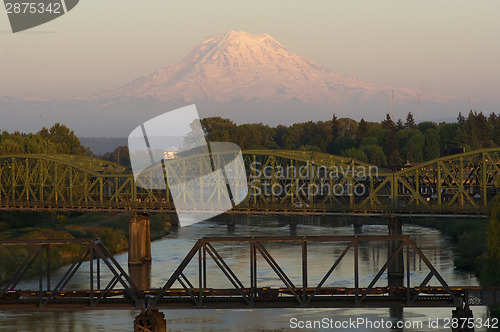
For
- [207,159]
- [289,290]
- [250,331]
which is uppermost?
[207,159]

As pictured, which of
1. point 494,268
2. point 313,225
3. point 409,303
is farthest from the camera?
point 313,225

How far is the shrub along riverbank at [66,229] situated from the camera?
124 m

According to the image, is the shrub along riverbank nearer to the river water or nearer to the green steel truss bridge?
the green steel truss bridge

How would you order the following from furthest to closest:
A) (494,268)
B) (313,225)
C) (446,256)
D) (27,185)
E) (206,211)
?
(313,225) → (27,185) → (206,211) → (446,256) → (494,268)

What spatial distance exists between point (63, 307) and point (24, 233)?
8088 centimetres

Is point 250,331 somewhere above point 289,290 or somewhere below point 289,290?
below

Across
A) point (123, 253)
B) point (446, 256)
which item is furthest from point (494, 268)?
point (123, 253)

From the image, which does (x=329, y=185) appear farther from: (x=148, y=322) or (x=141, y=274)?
(x=148, y=322)

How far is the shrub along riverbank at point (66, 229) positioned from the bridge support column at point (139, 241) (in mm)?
7417

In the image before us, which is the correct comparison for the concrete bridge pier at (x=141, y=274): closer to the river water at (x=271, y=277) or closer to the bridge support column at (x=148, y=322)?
Answer: the river water at (x=271, y=277)

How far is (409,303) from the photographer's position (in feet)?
204

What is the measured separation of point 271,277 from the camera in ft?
345

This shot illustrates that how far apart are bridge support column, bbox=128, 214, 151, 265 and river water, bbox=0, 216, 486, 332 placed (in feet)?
6.31

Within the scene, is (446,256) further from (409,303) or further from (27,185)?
(27,185)
